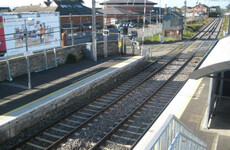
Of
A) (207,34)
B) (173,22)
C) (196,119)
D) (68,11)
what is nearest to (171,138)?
(196,119)

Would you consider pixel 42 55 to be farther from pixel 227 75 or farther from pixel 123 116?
pixel 227 75

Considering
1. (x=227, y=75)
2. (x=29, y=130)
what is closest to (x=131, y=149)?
(x=29, y=130)

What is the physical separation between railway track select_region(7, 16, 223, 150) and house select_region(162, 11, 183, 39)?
81.0ft

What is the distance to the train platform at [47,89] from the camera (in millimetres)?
8125

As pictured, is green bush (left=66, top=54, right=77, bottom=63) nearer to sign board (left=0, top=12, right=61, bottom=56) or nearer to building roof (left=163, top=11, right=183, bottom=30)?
sign board (left=0, top=12, right=61, bottom=56)

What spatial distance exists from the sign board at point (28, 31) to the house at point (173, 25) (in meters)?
24.8

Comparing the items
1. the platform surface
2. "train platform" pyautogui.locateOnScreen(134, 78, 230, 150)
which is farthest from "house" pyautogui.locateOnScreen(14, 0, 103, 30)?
"train platform" pyautogui.locateOnScreen(134, 78, 230, 150)

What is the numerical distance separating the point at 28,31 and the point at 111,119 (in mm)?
8282

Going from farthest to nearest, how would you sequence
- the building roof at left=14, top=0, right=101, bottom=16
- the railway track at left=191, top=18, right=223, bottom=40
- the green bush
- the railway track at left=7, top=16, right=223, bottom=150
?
the railway track at left=191, top=18, right=223, bottom=40 → the building roof at left=14, top=0, right=101, bottom=16 → the green bush → the railway track at left=7, top=16, right=223, bottom=150

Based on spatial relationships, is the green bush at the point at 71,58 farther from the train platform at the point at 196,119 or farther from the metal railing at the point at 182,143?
the metal railing at the point at 182,143

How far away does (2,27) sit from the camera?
13445 millimetres

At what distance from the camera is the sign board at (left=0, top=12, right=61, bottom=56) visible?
1365 cm

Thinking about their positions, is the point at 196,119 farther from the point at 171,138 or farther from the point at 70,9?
the point at 70,9

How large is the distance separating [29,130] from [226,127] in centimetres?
632
